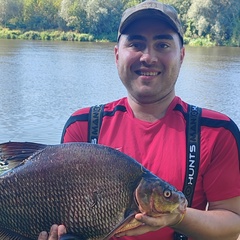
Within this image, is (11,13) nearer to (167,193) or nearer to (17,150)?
(17,150)

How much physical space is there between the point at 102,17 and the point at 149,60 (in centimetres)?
5145

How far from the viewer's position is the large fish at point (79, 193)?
2029mm

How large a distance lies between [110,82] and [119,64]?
64.2ft

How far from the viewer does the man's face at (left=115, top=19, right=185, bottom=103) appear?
2514mm

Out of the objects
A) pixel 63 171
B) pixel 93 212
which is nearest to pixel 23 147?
pixel 63 171

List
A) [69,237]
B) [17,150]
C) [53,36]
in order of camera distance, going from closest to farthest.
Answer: [69,237]
[17,150]
[53,36]

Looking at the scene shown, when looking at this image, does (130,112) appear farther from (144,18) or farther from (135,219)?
(135,219)

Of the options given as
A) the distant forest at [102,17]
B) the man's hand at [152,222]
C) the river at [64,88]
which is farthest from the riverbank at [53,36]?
the man's hand at [152,222]

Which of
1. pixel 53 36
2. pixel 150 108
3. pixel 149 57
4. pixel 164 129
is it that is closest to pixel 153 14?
pixel 149 57

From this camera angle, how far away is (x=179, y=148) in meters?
2.38

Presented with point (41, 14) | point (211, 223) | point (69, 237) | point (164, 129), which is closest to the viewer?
point (69, 237)

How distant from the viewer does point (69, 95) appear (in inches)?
729

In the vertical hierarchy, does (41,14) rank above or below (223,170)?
above

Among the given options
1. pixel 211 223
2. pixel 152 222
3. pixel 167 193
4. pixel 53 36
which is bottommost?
pixel 53 36
